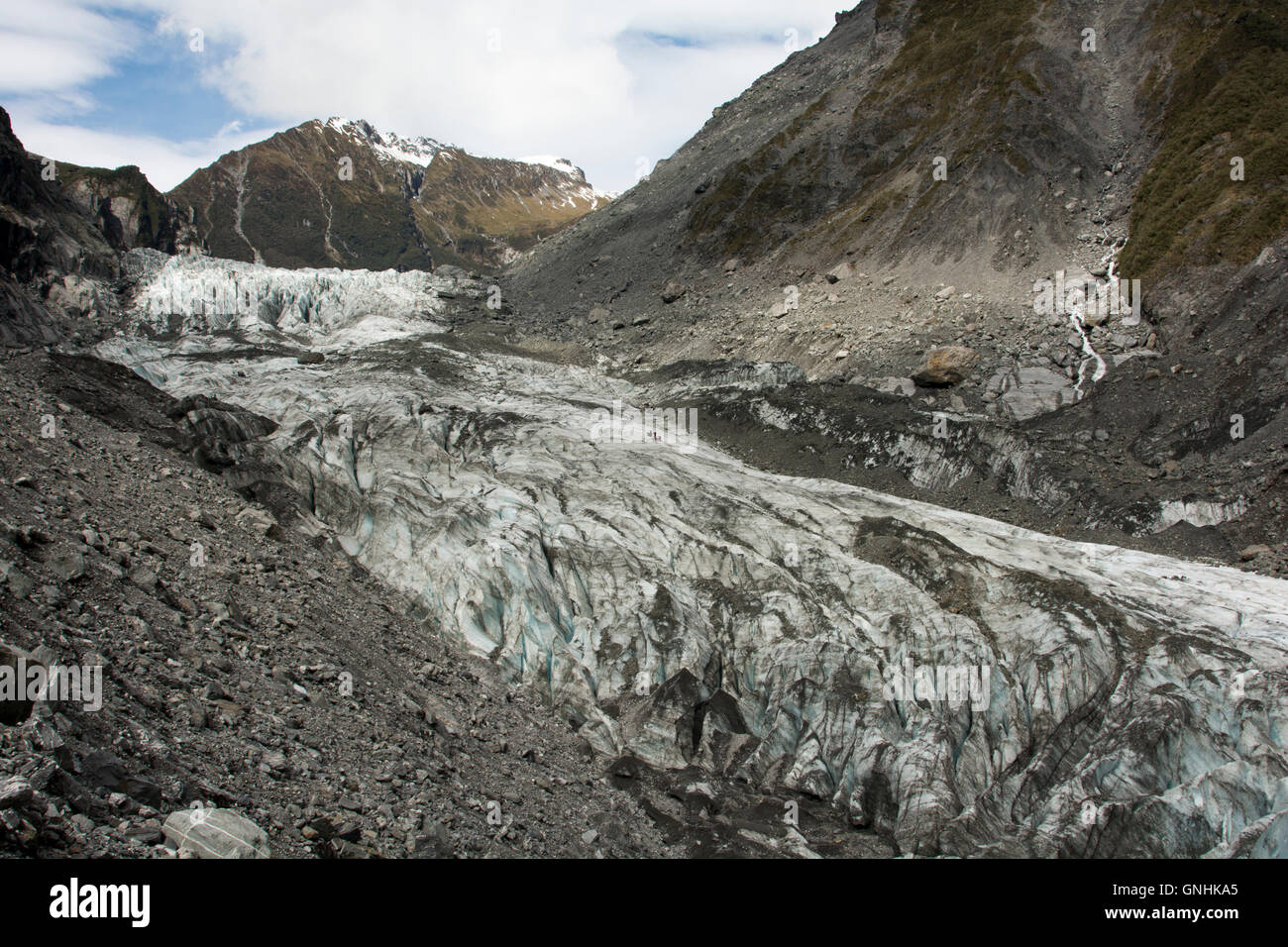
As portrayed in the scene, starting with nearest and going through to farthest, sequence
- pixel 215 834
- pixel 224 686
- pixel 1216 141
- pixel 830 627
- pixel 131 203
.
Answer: pixel 215 834 < pixel 224 686 < pixel 830 627 < pixel 1216 141 < pixel 131 203

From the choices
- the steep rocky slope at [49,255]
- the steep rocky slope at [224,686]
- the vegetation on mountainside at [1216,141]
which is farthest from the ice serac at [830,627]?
the vegetation on mountainside at [1216,141]

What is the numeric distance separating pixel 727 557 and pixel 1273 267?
30.9 meters

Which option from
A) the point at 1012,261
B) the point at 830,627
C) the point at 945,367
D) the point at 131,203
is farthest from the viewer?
the point at 131,203

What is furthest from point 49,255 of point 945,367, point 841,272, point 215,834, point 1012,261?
point 1012,261

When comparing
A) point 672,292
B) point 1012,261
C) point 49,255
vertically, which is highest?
point 672,292

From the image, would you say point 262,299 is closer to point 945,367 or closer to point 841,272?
point 841,272

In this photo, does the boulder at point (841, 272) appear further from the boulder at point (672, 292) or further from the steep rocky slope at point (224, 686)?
the steep rocky slope at point (224, 686)

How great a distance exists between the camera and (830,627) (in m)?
21.7

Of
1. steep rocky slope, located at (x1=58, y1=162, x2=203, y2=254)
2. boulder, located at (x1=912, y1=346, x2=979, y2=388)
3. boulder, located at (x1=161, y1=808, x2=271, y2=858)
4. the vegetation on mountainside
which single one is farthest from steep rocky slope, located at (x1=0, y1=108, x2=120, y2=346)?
steep rocky slope, located at (x1=58, y1=162, x2=203, y2=254)

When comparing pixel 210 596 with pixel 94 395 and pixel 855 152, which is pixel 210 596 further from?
pixel 855 152

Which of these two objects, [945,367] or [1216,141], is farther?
[1216,141]

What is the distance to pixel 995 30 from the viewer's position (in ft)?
205

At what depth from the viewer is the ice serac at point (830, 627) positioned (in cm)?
1667

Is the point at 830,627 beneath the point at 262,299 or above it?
beneath
